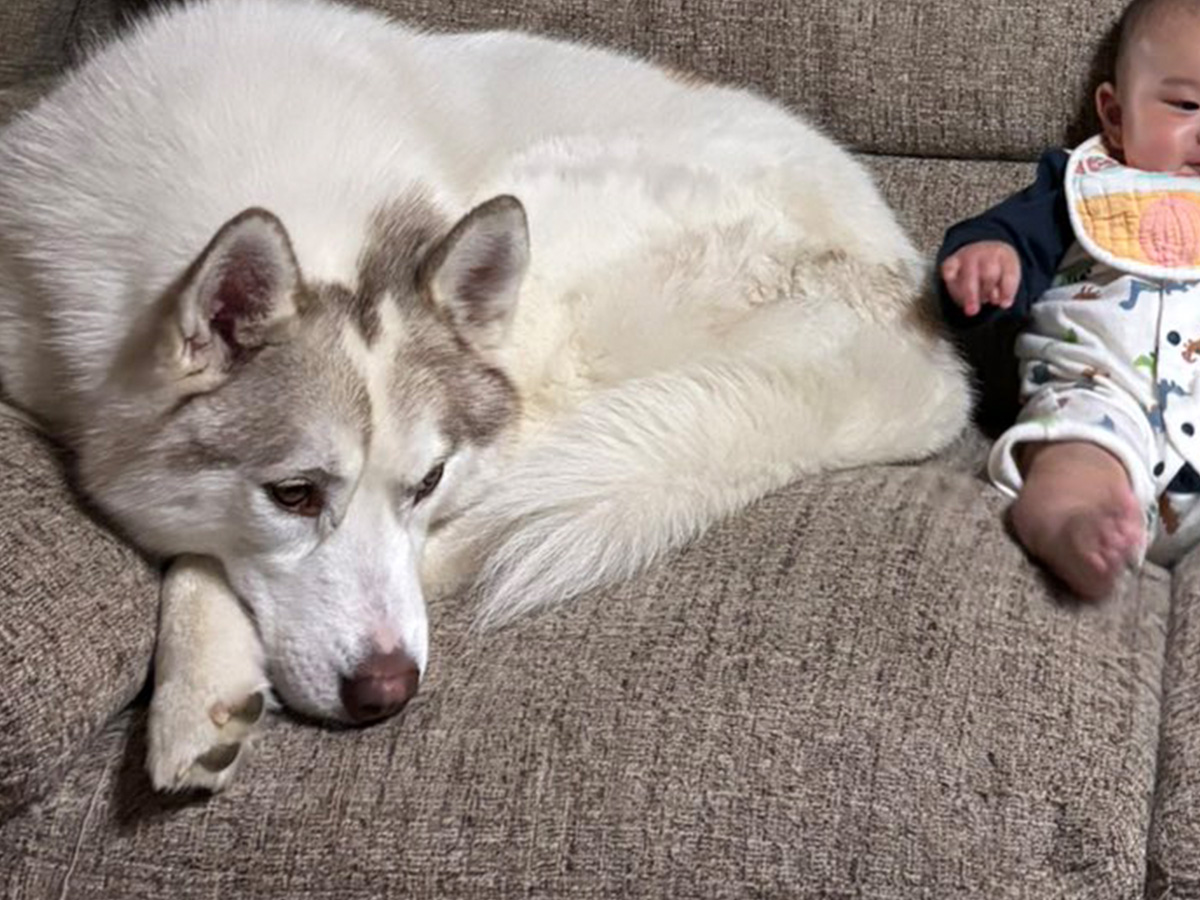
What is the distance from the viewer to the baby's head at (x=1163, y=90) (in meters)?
2.04

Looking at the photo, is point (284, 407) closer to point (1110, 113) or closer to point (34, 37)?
point (1110, 113)

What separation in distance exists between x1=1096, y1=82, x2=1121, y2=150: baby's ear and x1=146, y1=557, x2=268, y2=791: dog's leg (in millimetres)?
1392

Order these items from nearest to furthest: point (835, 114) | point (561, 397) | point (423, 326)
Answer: point (423, 326) < point (561, 397) < point (835, 114)

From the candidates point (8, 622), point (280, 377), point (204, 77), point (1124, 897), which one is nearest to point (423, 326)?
point (280, 377)

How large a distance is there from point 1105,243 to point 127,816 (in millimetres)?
1380

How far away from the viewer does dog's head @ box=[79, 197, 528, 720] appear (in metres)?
1.49

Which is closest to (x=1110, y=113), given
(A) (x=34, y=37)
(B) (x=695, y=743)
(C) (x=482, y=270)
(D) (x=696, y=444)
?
(D) (x=696, y=444)

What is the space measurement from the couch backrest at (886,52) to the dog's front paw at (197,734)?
1.43 m

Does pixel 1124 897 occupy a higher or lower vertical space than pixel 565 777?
lower

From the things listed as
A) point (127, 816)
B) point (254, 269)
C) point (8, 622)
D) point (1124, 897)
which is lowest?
point (1124, 897)

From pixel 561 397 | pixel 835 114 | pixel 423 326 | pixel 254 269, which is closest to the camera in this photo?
pixel 254 269

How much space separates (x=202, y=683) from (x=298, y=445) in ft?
0.81

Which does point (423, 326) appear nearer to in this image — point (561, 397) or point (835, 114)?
point (561, 397)

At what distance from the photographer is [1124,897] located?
52.4 inches
